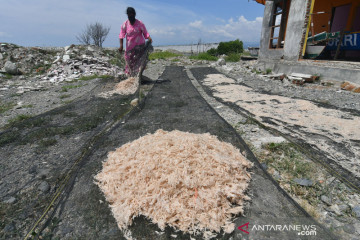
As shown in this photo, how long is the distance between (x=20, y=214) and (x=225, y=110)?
124 inches

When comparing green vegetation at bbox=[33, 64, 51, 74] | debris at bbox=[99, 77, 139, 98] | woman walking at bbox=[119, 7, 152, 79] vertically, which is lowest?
debris at bbox=[99, 77, 139, 98]

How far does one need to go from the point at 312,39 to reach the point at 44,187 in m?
8.23

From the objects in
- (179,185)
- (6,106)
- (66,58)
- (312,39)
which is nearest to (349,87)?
(312,39)

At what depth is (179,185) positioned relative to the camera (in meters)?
1.47

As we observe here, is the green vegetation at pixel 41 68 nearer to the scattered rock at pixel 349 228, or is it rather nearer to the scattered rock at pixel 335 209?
the scattered rock at pixel 335 209

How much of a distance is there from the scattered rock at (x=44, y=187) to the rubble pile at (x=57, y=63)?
5.91 meters

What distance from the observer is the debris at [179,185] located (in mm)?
1337

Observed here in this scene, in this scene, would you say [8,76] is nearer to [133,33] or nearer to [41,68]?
[41,68]

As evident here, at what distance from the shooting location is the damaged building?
552 centimetres

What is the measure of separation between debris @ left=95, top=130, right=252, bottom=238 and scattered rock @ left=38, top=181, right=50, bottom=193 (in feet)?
1.34

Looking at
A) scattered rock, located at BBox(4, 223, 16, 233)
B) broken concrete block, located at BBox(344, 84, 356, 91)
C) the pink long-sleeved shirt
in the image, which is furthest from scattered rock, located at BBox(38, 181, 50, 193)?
broken concrete block, located at BBox(344, 84, 356, 91)

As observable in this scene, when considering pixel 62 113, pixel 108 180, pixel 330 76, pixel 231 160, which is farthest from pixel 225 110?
pixel 330 76

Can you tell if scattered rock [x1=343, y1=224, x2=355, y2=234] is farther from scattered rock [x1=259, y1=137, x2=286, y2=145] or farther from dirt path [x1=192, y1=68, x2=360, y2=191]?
scattered rock [x1=259, y1=137, x2=286, y2=145]

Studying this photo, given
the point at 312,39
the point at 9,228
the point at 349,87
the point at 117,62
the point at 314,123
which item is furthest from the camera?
the point at 117,62
